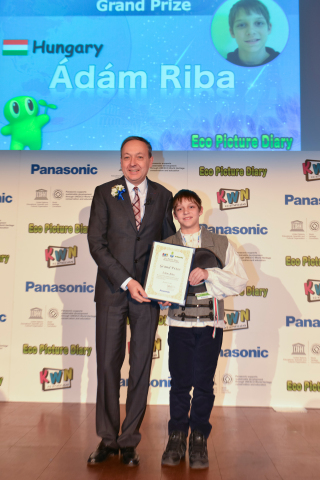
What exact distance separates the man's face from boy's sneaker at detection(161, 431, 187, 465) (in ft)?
4.77

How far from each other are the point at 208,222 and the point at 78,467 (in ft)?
7.14

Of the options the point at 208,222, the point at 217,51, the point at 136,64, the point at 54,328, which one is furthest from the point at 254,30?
the point at 54,328

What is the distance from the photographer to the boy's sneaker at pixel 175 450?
218 cm

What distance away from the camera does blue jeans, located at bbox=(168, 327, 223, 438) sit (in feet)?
7.62

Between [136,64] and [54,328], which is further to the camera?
[136,64]

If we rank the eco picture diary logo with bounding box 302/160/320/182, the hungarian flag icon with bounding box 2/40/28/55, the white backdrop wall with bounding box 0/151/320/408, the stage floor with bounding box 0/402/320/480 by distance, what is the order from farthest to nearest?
the hungarian flag icon with bounding box 2/40/28/55, the eco picture diary logo with bounding box 302/160/320/182, the white backdrop wall with bounding box 0/151/320/408, the stage floor with bounding box 0/402/320/480

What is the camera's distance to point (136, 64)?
151 inches

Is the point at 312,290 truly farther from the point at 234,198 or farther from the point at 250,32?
the point at 250,32

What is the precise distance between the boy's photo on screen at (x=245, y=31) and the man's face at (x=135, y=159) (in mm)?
1943

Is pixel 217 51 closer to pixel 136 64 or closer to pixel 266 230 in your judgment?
pixel 136 64

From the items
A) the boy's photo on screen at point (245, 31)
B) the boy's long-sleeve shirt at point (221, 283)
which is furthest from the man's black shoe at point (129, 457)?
the boy's photo on screen at point (245, 31)

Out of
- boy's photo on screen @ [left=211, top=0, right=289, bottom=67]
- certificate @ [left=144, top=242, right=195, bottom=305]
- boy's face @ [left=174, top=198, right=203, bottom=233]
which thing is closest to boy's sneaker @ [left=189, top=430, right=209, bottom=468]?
certificate @ [left=144, top=242, right=195, bottom=305]

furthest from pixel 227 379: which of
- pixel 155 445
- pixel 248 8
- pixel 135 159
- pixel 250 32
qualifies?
pixel 248 8

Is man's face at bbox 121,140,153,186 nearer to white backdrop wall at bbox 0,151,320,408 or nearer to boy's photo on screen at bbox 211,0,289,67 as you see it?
white backdrop wall at bbox 0,151,320,408
